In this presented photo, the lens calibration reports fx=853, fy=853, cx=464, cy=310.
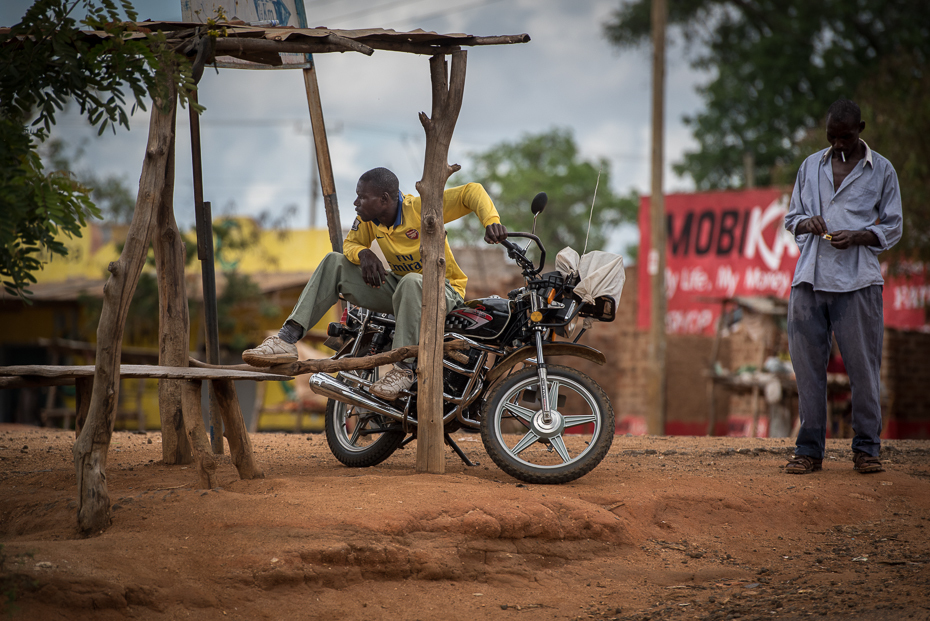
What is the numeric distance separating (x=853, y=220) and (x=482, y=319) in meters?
2.27

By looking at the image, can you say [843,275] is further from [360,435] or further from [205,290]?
[205,290]

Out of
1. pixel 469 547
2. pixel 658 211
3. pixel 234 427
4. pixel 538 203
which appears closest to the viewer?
pixel 469 547

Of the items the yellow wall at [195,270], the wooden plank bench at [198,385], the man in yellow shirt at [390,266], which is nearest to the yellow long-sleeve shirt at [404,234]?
the man in yellow shirt at [390,266]

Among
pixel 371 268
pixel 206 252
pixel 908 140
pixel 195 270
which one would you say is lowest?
pixel 371 268

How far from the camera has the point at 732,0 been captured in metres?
22.2

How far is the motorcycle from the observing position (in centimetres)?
456

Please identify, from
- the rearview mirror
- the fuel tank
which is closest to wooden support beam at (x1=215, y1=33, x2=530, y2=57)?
the rearview mirror

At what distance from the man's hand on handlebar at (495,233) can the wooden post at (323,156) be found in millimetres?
1906

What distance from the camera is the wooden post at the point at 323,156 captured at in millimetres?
6160

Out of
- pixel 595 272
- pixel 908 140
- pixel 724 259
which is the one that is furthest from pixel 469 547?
pixel 724 259

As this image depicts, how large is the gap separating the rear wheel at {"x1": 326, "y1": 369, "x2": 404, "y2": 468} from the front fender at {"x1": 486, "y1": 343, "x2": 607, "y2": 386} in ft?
2.41

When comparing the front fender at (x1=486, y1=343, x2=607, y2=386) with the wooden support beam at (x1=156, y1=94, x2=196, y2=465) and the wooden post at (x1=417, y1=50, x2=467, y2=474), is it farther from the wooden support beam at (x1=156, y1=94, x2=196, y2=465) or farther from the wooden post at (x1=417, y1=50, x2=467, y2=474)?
the wooden support beam at (x1=156, y1=94, x2=196, y2=465)

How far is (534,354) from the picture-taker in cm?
482

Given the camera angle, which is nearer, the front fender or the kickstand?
the front fender
